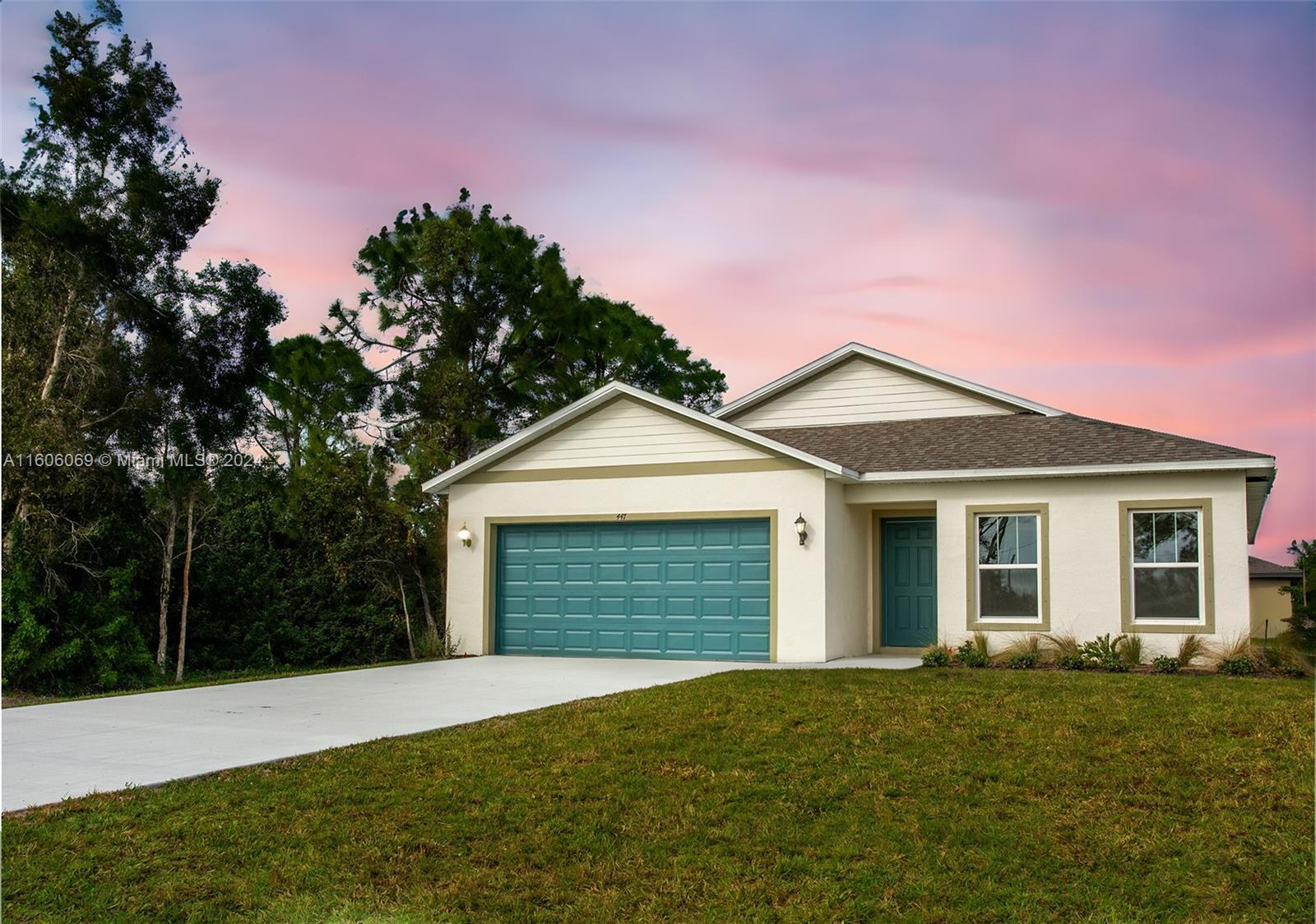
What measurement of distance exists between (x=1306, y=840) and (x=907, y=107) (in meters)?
10.9

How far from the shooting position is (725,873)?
6520 mm

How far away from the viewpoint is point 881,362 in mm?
21406

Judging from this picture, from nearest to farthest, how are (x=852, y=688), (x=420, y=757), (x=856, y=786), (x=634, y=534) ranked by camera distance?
(x=856, y=786)
(x=420, y=757)
(x=852, y=688)
(x=634, y=534)

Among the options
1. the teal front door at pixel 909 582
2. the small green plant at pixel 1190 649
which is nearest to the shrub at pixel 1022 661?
the small green plant at pixel 1190 649

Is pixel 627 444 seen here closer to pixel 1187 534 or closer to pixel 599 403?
pixel 599 403

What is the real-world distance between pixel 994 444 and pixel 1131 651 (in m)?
4.11

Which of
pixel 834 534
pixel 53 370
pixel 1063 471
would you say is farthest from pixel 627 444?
pixel 53 370

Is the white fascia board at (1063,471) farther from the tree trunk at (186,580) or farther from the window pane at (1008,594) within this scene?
the tree trunk at (186,580)

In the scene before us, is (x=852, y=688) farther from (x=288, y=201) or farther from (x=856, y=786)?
(x=288, y=201)

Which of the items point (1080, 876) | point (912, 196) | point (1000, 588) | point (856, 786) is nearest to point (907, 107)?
point (912, 196)

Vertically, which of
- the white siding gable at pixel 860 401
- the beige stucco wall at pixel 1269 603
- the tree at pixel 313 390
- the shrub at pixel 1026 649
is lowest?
the beige stucco wall at pixel 1269 603

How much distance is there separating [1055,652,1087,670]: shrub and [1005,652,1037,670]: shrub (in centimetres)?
38

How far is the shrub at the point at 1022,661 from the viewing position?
16.0 meters

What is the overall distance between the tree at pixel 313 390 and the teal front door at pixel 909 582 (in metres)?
16.1
